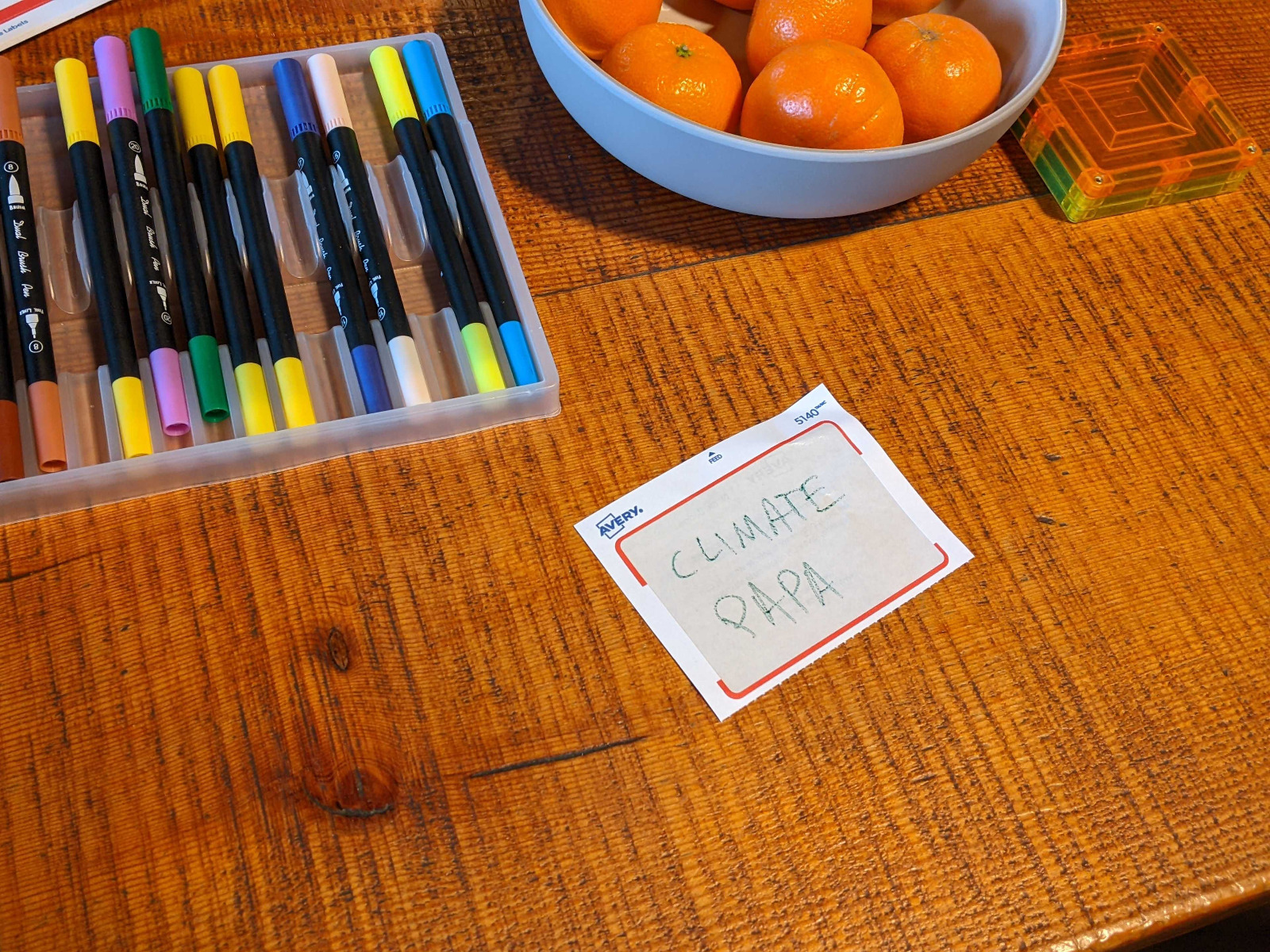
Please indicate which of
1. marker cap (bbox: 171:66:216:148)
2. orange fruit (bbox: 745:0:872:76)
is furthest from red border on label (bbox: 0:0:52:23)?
orange fruit (bbox: 745:0:872:76)

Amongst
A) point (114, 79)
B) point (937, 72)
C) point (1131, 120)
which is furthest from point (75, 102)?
point (1131, 120)

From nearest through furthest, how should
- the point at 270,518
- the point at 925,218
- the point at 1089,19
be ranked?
the point at 270,518 < the point at 925,218 < the point at 1089,19

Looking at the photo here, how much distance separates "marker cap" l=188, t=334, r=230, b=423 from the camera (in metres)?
0.57

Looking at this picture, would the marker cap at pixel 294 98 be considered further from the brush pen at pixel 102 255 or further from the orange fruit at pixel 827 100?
the orange fruit at pixel 827 100

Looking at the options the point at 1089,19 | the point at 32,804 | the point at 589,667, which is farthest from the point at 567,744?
the point at 1089,19

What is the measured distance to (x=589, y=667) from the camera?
538mm

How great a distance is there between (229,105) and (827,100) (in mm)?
405

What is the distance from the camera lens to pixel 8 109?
64 centimetres

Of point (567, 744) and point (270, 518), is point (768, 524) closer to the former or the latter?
point (567, 744)

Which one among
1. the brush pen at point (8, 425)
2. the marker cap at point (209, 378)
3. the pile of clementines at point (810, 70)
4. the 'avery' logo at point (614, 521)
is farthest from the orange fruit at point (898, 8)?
the brush pen at point (8, 425)

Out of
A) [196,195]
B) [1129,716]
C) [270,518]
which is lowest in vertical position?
[1129,716]

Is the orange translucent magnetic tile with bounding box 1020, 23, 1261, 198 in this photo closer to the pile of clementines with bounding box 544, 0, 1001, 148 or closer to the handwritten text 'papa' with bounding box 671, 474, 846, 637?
the pile of clementines with bounding box 544, 0, 1001, 148

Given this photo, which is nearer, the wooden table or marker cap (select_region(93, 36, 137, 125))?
the wooden table

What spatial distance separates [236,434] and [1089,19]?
779 mm
